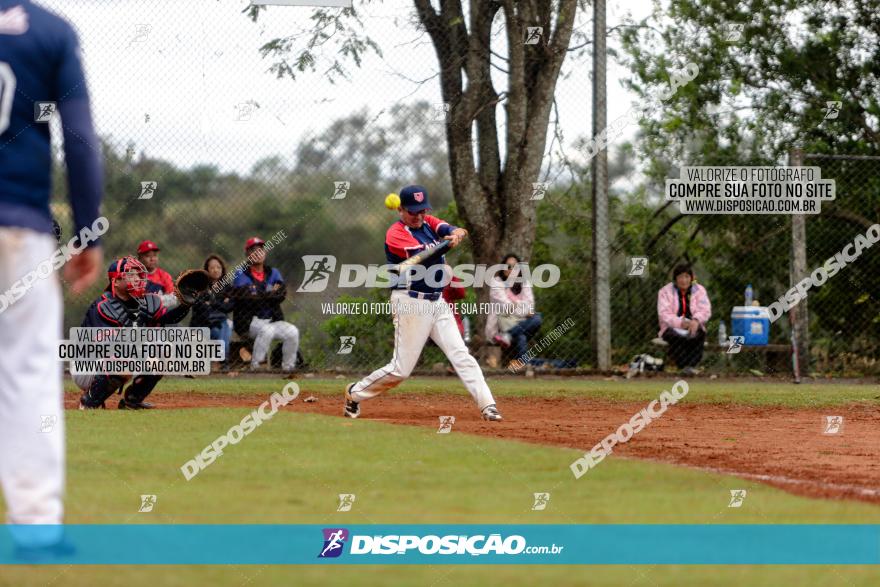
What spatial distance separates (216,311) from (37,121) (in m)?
11.1

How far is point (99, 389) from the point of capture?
1194 cm

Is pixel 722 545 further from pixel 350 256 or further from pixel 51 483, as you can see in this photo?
pixel 350 256

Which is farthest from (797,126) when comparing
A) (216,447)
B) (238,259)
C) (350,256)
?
(216,447)

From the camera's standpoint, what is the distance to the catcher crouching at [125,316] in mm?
11906

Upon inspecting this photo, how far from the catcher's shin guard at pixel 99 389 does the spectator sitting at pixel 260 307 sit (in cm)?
361

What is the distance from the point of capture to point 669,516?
6184 millimetres

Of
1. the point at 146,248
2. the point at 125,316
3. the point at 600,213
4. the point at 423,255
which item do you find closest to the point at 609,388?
the point at 600,213

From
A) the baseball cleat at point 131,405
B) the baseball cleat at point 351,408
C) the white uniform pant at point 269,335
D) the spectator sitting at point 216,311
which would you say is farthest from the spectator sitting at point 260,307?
the baseball cleat at point 351,408

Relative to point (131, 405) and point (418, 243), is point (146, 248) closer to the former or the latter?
point (131, 405)

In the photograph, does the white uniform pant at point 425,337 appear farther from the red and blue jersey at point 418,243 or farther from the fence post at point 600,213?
the fence post at point 600,213

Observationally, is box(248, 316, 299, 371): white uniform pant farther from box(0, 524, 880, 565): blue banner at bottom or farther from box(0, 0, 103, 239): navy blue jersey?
box(0, 0, 103, 239): navy blue jersey

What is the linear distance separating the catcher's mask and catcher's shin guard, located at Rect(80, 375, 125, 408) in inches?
31.1

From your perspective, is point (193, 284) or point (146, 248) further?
point (146, 248)

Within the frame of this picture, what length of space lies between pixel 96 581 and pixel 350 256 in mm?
12146
